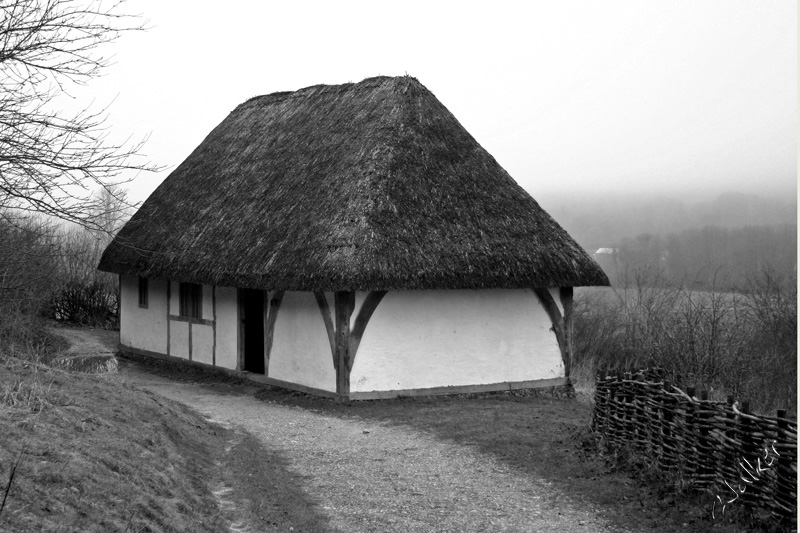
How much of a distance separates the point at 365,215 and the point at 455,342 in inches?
98.4

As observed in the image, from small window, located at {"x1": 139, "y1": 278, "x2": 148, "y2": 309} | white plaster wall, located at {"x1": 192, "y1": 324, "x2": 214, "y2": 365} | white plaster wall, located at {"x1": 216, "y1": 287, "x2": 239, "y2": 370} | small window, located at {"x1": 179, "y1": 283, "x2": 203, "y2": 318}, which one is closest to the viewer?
white plaster wall, located at {"x1": 216, "y1": 287, "x2": 239, "y2": 370}

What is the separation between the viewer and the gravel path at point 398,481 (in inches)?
287

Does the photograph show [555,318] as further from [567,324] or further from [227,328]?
[227,328]

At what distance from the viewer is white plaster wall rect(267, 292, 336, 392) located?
13.7 m

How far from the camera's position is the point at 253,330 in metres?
16.7

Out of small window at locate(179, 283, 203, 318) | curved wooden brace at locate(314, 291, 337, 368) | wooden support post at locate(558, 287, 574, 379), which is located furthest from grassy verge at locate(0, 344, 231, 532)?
wooden support post at locate(558, 287, 574, 379)

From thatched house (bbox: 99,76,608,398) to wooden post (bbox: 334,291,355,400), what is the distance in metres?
0.02

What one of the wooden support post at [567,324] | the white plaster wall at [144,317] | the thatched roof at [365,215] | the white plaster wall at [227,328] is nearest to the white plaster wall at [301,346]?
the thatched roof at [365,215]

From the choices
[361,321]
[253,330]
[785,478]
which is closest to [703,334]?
[361,321]

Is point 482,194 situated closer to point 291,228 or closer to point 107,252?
point 291,228

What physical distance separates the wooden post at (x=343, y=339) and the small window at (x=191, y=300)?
4.52 metres

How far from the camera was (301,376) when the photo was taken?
46.6 ft

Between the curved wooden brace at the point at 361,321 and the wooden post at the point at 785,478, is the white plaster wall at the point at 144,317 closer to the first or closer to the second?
the curved wooden brace at the point at 361,321

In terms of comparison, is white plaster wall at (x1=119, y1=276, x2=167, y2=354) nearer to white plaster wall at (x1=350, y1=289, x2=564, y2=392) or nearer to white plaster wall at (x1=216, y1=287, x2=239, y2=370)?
white plaster wall at (x1=216, y1=287, x2=239, y2=370)
